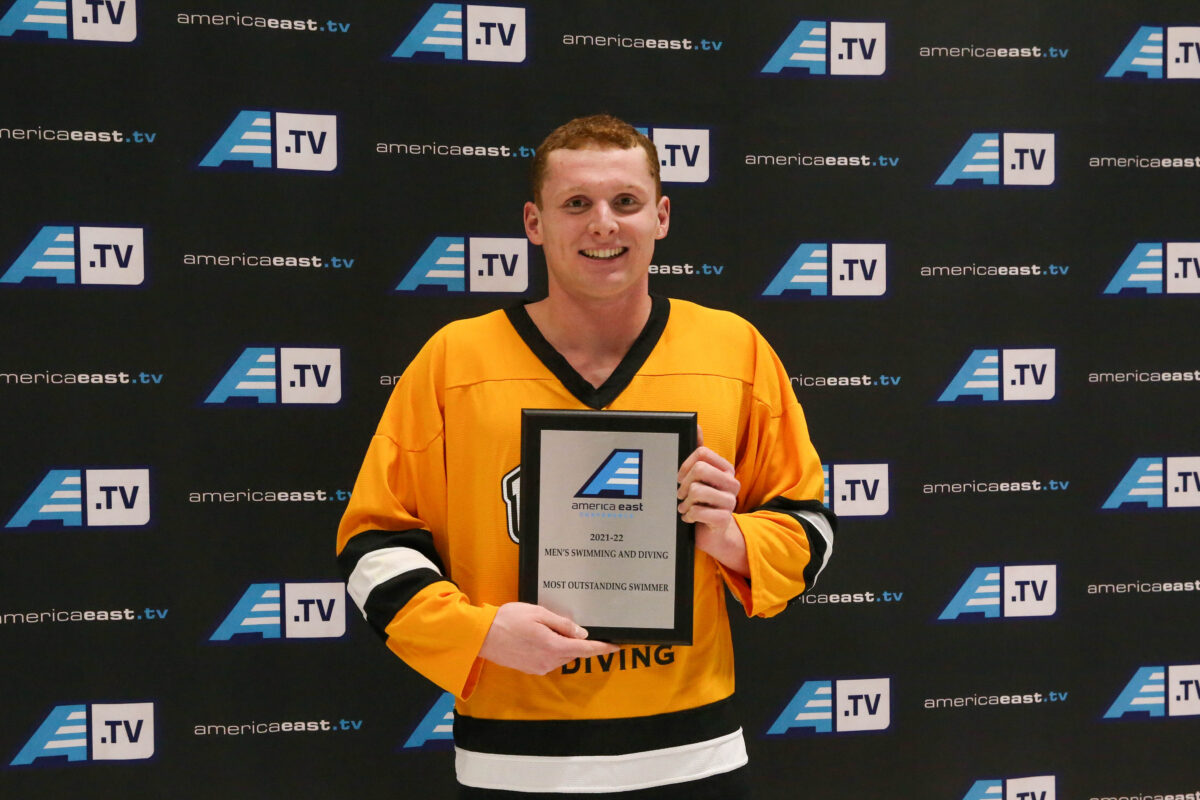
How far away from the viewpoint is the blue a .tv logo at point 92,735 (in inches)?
94.6

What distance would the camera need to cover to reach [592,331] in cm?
181

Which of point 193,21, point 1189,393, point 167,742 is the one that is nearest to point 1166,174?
point 1189,393

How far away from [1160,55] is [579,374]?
6.77 ft

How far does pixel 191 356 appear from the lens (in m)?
2.40

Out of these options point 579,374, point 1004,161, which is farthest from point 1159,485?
point 579,374

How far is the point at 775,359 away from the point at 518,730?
858 millimetres

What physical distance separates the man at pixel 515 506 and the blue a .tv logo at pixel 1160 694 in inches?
59.5

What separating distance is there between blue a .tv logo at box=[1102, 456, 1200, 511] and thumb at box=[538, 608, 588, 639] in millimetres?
1820

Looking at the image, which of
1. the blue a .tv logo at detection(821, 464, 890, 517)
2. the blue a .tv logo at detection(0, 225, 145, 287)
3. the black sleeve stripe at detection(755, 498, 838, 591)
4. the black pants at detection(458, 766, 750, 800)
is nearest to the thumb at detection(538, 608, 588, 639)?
the black pants at detection(458, 766, 750, 800)

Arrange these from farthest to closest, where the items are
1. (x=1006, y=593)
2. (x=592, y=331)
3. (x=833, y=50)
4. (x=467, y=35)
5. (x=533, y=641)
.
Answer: (x=1006, y=593) < (x=833, y=50) < (x=467, y=35) < (x=592, y=331) < (x=533, y=641)

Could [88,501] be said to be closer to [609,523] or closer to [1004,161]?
[609,523]

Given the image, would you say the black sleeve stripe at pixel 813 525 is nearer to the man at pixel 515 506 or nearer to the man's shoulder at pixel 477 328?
the man at pixel 515 506

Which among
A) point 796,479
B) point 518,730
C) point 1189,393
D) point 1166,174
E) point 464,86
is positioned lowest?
point 518,730

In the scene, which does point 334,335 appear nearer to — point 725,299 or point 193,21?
point 193,21
